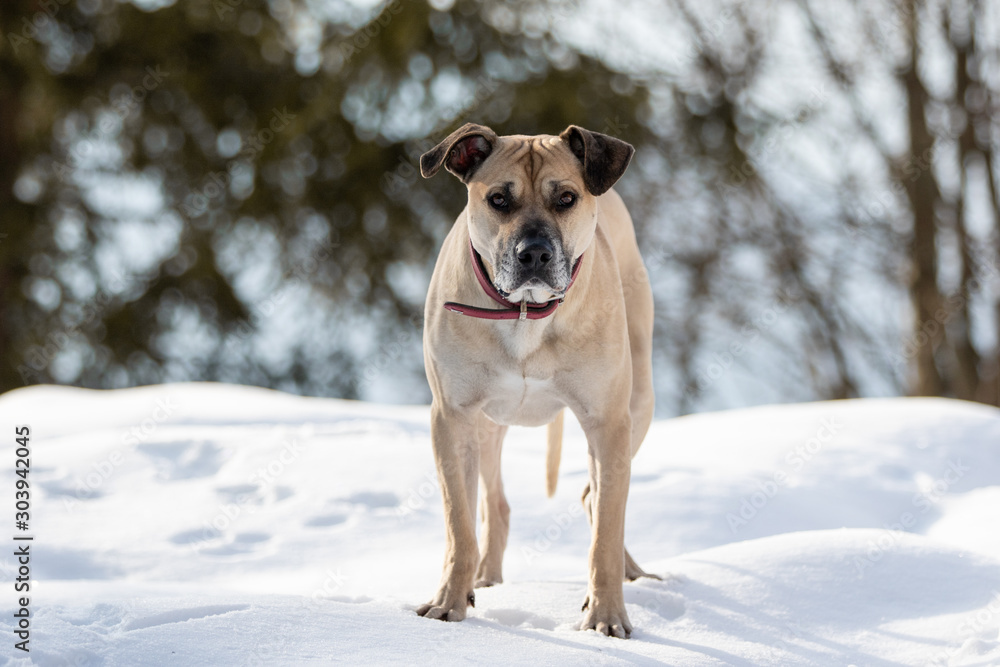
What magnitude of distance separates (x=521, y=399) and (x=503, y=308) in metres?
0.39

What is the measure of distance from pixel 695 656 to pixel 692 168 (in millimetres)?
12516

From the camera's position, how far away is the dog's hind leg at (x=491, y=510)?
459 centimetres

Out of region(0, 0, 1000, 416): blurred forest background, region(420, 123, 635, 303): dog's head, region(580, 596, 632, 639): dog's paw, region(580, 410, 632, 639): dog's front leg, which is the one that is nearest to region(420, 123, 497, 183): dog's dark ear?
region(420, 123, 635, 303): dog's head

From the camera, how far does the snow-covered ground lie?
338 cm

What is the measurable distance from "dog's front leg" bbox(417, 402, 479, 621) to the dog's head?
1.99 feet

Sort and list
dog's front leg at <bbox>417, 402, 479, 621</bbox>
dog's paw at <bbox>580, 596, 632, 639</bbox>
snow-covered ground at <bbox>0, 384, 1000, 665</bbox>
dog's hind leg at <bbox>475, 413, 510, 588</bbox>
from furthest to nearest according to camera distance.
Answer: dog's hind leg at <bbox>475, 413, 510, 588</bbox>
dog's front leg at <bbox>417, 402, 479, 621</bbox>
dog's paw at <bbox>580, 596, 632, 639</bbox>
snow-covered ground at <bbox>0, 384, 1000, 665</bbox>

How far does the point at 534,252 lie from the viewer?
11.4ft

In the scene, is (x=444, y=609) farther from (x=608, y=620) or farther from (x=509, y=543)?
(x=509, y=543)

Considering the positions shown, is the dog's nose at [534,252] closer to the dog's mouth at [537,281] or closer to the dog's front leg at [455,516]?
the dog's mouth at [537,281]

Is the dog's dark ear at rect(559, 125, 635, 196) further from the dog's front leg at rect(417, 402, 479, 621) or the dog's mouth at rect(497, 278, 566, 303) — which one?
the dog's front leg at rect(417, 402, 479, 621)

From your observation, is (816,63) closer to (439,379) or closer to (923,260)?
(923,260)

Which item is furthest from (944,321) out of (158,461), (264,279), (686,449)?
(158,461)

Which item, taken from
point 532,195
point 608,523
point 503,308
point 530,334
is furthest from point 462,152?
point 608,523

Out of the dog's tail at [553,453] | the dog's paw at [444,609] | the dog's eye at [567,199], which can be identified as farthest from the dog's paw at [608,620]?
the dog's eye at [567,199]
